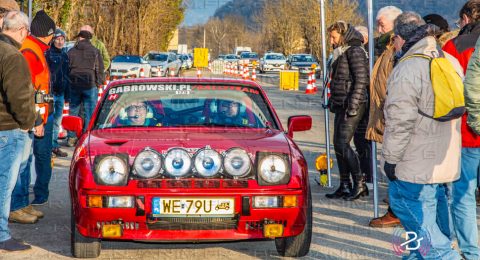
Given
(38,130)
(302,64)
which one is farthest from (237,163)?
(302,64)

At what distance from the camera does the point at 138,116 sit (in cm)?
650

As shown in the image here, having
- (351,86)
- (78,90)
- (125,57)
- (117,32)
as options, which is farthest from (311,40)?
(351,86)

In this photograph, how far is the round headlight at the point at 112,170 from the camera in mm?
5340

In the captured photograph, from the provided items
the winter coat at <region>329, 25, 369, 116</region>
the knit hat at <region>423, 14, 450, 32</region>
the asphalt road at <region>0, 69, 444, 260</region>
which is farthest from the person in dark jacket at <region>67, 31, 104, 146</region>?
the knit hat at <region>423, 14, 450, 32</region>

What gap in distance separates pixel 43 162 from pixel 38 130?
965 millimetres

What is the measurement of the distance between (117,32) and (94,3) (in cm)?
309

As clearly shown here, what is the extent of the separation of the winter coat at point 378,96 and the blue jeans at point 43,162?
3.25 metres

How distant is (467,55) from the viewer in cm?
602

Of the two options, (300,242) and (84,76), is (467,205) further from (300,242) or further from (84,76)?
(84,76)

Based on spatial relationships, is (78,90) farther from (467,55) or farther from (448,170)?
(448,170)

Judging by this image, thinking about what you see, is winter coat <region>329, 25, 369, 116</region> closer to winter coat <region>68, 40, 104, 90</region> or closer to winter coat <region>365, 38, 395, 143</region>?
winter coat <region>365, 38, 395, 143</region>

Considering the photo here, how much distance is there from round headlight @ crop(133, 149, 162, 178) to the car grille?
311mm

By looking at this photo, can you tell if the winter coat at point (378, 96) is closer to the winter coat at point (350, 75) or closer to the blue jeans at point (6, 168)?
the winter coat at point (350, 75)

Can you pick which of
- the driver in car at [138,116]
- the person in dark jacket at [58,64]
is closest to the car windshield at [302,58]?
the person in dark jacket at [58,64]
